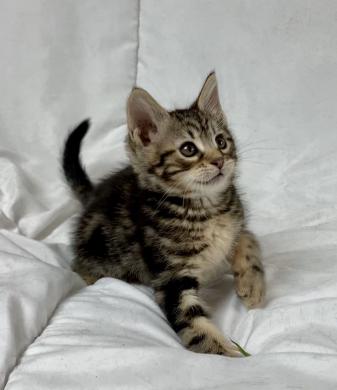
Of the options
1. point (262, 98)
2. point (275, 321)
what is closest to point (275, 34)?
point (262, 98)

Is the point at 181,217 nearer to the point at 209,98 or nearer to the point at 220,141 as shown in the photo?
the point at 220,141

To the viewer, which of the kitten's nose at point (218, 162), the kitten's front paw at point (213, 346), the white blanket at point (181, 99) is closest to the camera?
the kitten's front paw at point (213, 346)

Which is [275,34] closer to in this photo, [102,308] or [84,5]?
[84,5]

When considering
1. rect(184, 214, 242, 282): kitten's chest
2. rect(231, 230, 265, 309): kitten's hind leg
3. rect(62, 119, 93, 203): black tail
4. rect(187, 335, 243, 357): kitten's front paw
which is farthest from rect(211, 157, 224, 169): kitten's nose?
rect(62, 119, 93, 203): black tail

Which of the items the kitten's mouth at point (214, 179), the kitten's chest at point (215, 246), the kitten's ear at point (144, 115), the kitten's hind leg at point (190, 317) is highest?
the kitten's ear at point (144, 115)

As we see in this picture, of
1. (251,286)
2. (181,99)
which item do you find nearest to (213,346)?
(251,286)

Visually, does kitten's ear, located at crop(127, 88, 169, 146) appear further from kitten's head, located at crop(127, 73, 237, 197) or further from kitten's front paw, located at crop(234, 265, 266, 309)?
kitten's front paw, located at crop(234, 265, 266, 309)

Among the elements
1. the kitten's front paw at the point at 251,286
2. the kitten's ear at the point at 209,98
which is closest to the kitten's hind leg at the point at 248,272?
the kitten's front paw at the point at 251,286

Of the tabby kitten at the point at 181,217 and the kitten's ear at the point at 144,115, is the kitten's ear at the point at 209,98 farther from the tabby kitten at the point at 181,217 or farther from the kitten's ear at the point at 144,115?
the kitten's ear at the point at 144,115
